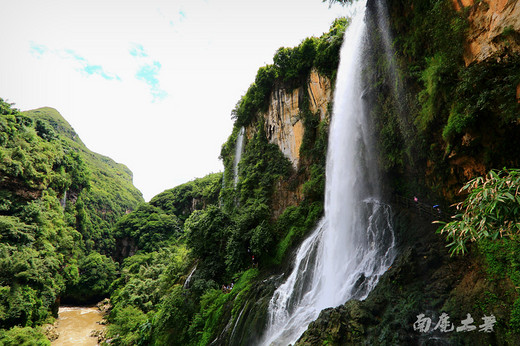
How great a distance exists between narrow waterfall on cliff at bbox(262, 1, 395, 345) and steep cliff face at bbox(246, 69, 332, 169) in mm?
1741

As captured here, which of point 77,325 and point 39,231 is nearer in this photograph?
point 77,325

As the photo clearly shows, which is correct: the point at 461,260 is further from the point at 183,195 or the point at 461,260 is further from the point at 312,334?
the point at 183,195

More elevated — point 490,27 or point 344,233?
point 490,27

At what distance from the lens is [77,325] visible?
68.5 feet

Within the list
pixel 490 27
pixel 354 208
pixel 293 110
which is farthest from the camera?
pixel 293 110

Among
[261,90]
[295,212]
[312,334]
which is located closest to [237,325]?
[312,334]

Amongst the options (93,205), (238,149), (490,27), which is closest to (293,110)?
(238,149)

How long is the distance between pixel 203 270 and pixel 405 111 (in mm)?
12379

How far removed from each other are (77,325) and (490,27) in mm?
31613

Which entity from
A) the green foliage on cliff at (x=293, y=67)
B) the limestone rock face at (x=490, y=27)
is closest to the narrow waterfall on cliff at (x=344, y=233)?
the green foliage on cliff at (x=293, y=67)

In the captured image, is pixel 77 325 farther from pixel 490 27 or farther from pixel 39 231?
pixel 490 27

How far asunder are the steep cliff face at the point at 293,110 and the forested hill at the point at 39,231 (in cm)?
2124

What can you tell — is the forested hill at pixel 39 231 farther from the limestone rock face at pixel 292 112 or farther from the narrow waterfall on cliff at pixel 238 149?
the limestone rock face at pixel 292 112

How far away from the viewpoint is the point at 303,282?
8578 millimetres
